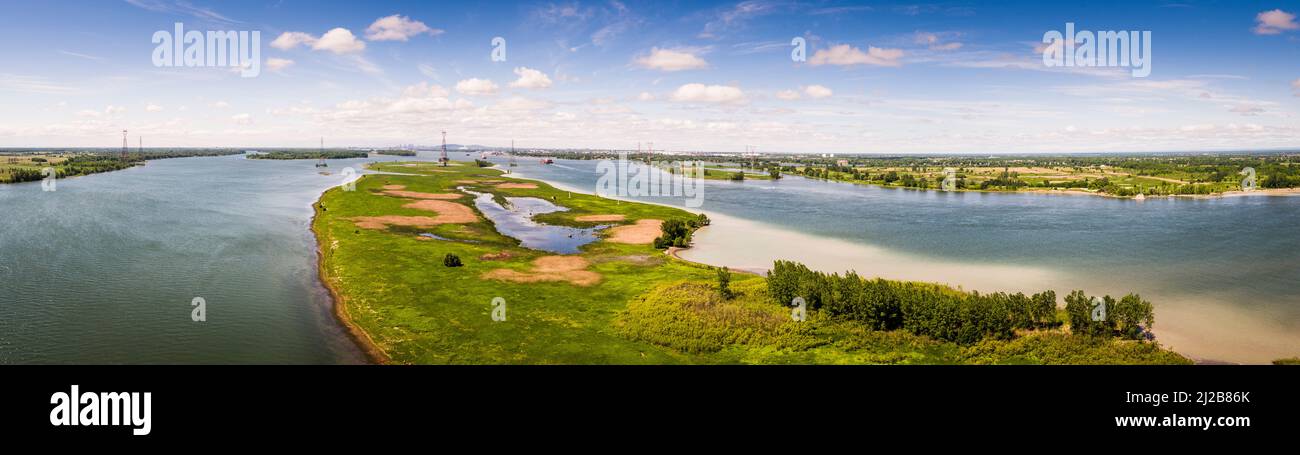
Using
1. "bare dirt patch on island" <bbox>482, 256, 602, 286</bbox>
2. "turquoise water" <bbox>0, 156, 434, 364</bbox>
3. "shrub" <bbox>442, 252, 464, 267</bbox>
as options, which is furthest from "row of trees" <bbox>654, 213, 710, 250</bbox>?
"turquoise water" <bbox>0, 156, 434, 364</bbox>

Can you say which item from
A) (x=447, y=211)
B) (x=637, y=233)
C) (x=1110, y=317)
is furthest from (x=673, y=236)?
(x=447, y=211)

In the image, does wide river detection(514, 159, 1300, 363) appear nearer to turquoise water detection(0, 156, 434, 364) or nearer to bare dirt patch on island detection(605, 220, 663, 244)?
bare dirt patch on island detection(605, 220, 663, 244)
